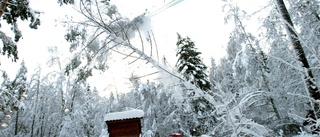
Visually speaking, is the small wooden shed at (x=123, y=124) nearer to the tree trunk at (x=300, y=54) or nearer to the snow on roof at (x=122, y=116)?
the snow on roof at (x=122, y=116)

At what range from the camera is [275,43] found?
9297 mm

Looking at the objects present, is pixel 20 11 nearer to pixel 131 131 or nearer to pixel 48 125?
pixel 131 131

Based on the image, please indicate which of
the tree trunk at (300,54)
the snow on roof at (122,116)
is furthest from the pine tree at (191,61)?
the snow on roof at (122,116)

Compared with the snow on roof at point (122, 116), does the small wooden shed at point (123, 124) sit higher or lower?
lower

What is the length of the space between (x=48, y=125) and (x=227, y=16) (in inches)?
827

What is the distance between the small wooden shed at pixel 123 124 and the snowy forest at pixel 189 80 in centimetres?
83

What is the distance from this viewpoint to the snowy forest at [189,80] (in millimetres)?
3016

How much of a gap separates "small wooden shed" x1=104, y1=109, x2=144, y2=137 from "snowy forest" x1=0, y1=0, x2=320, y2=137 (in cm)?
83

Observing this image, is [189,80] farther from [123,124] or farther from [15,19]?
[15,19]

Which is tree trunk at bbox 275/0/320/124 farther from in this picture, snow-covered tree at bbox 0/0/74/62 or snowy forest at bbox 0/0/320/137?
snow-covered tree at bbox 0/0/74/62

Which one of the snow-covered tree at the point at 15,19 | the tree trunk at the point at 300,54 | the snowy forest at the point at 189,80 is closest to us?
the snowy forest at the point at 189,80

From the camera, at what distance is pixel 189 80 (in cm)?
299

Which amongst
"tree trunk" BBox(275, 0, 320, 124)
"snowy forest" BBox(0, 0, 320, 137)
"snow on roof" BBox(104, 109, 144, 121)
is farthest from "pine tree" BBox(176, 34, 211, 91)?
"snow on roof" BBox(104, 109, 144, 121)

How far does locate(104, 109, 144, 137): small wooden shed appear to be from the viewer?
379 centimetres
